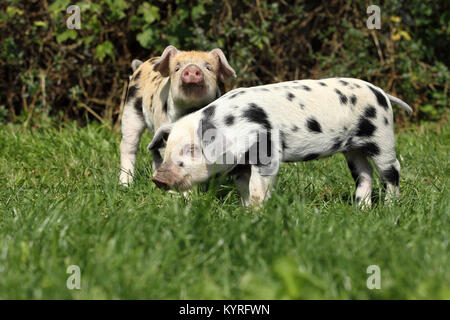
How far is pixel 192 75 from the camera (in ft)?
13.4

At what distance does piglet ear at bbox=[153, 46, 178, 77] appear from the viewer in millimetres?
4516

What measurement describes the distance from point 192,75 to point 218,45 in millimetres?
3409

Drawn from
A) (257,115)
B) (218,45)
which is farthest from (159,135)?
(218,45)

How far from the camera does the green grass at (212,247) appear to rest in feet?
7.58

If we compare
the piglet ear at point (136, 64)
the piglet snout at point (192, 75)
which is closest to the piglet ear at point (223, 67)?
the piglet snout at point (192, 75)

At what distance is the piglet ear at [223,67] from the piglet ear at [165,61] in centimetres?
30

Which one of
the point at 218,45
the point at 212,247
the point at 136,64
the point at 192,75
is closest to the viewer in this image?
the point at 212,247

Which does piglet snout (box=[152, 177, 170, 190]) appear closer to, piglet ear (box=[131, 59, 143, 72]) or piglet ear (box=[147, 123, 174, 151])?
piglet ear (box=[147, 123, 174, 151])

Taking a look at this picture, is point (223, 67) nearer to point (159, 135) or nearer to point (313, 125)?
point (159, 135)

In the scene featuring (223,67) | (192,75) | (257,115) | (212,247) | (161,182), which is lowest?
(212,247)

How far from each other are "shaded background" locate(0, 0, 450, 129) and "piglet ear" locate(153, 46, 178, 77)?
267 centimetres

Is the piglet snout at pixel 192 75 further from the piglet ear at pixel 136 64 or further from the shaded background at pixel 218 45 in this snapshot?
the shaded background at pixel 218 45

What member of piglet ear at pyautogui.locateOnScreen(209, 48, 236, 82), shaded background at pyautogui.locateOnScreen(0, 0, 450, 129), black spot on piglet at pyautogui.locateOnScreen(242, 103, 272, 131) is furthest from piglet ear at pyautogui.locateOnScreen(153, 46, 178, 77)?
shaded background at pyautogui.locateOnScreen(0, 0, 450, 129)
